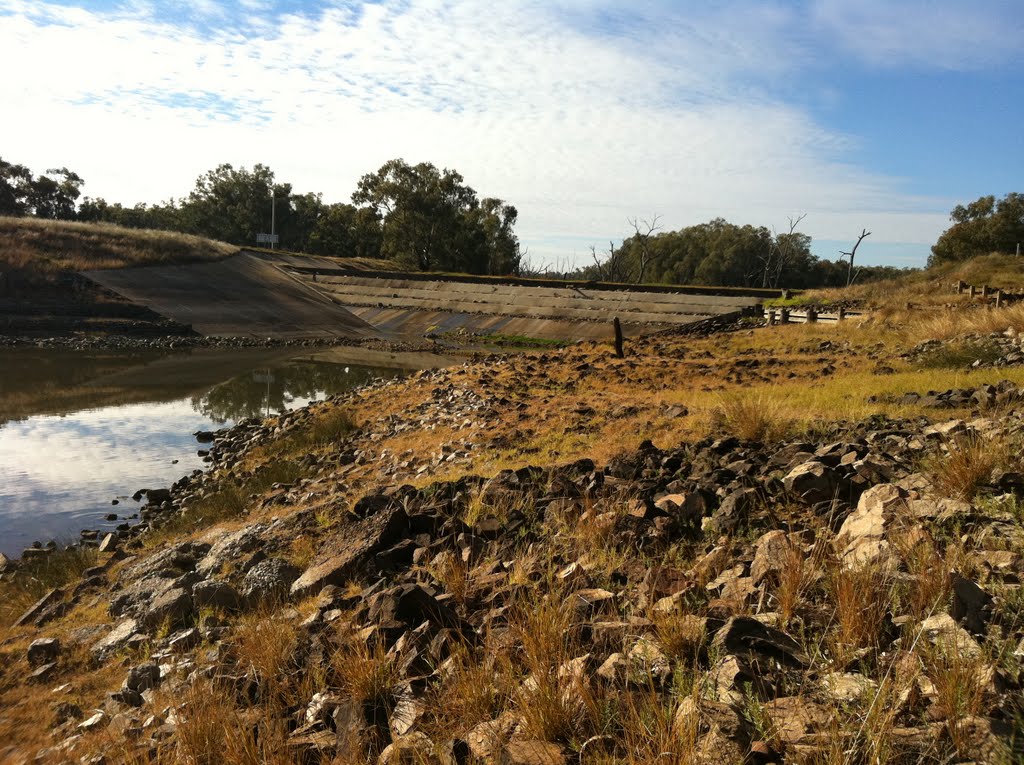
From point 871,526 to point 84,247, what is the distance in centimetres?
4905

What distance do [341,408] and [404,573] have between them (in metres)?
12.7

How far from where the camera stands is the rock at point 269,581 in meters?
6.15

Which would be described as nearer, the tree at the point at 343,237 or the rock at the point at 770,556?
the rock at the point at 770,556

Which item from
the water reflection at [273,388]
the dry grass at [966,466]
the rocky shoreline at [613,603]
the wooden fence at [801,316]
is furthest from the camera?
the wooden fence at [801,316]

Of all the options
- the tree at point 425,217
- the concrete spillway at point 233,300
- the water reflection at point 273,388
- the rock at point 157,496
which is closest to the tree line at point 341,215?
the tree at point 425,217

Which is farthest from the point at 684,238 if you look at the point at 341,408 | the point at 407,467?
the point at 407,467

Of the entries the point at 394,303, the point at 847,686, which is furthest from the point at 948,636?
the point at 394,303

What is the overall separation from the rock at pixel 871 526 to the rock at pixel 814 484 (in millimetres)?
394

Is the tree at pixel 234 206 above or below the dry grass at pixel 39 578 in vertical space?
above

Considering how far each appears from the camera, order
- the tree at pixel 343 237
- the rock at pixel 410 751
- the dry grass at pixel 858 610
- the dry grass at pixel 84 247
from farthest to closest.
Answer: the tree at pixel 343 237 → the dry grass at pixel 84 247 → the dry grass at pixel 858 610 → the rock at pixel 410 751

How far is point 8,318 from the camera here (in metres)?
33.3

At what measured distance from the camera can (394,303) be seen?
50531 millimetres

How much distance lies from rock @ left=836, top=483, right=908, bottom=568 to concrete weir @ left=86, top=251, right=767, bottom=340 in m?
35.2

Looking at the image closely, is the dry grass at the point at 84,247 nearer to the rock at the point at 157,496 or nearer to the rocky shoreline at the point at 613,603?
the rock at the point at 157,496
